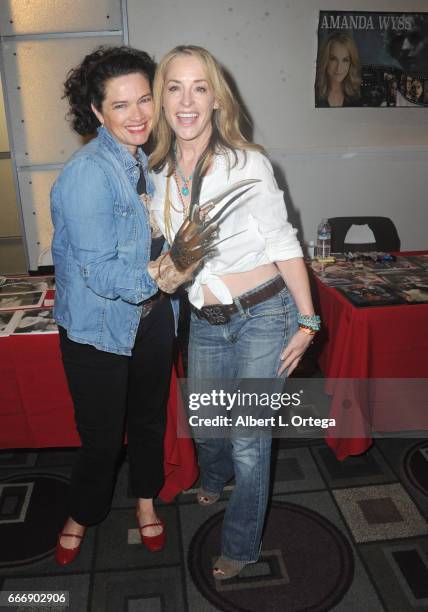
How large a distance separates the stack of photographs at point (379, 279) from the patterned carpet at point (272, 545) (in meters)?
0.73

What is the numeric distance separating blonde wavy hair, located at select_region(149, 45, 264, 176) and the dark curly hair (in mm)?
56

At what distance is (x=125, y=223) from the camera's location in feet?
4.51

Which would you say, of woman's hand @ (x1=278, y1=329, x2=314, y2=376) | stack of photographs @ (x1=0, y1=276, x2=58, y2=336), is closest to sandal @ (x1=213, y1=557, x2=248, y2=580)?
woman's hand @ (x1=278, y1=329, x2=314, y2=376)

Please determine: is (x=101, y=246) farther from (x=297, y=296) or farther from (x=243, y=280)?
(x=297, y=296)

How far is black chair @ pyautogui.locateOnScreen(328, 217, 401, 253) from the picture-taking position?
325 cm

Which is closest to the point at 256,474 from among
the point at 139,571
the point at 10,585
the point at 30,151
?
the point at 139,571

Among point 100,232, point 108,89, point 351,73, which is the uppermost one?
point 351,73

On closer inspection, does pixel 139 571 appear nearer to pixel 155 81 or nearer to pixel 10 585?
pixel 10 585

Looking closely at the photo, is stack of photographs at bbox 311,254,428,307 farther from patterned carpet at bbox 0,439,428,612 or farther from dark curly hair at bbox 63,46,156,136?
dark curly hair at bbox 63,46,156,136

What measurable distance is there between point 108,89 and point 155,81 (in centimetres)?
13

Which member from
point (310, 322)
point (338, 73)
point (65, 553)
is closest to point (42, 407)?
point (65, 553)

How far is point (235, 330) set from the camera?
1.53 meters

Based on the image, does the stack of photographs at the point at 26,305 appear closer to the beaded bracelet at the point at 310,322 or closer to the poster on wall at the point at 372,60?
the beaded bracelet at the point at 310,322

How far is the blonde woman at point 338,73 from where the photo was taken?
377cm
